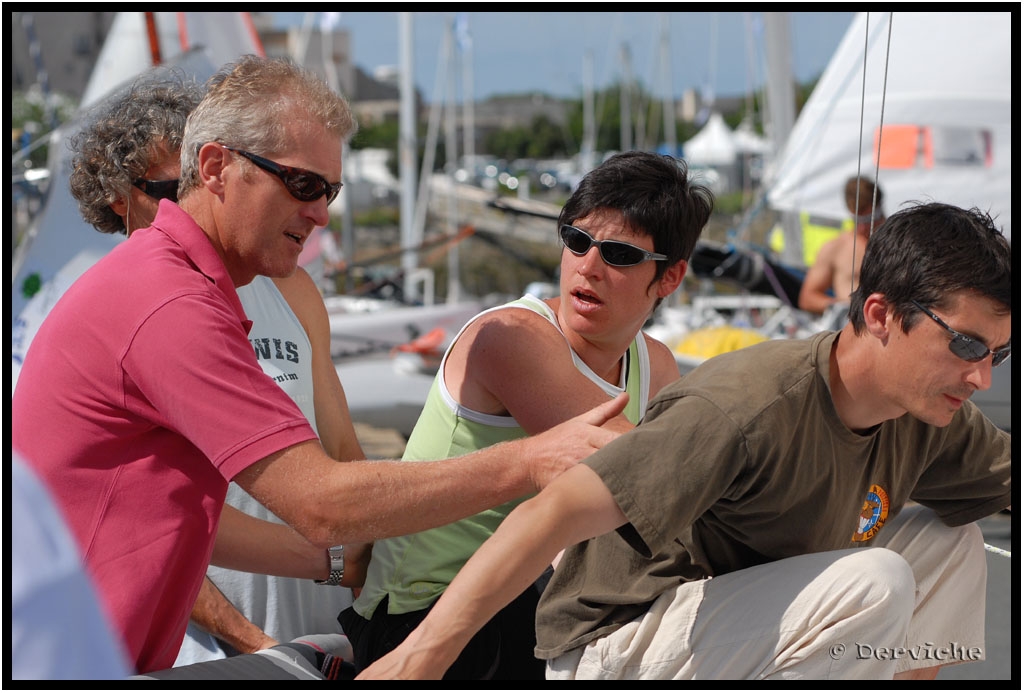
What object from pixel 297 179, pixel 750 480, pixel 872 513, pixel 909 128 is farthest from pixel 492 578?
pixel 909 128

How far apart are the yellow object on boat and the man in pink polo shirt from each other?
418cm

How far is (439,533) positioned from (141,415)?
32.7 inches

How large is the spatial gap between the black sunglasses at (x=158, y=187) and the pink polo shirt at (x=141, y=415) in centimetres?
50

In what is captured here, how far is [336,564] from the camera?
2461mm

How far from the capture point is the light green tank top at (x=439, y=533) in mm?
2322

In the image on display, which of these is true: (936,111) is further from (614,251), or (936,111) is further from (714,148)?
(714,148)

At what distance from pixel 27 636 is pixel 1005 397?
280 cm

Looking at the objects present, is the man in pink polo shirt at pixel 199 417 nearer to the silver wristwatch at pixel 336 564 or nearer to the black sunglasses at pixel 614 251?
the silver wristwatch at pixel 336 564

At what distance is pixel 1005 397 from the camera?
3.04 m

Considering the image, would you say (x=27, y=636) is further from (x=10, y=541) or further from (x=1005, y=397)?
(x=1005, y=397)

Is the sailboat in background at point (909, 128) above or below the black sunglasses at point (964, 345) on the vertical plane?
below

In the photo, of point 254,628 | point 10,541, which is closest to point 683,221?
point 254,628

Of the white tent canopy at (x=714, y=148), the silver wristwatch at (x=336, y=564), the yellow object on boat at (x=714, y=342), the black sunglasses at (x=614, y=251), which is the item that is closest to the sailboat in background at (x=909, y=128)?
the yellow object on boat at (x=714, y=342)

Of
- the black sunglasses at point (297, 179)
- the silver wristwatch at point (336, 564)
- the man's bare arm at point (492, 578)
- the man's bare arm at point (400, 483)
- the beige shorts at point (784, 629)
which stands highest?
the black sunglasses at point (297, 179)
